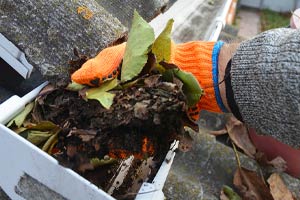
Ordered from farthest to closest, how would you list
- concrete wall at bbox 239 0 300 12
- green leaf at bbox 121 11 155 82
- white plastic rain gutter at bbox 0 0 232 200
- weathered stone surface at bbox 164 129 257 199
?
concrete wall at bbox 239 0 300 12
weathered stone surface at bbox 164 129 257 199
green leaf at bbox 121 11 155 82
white plastic rain gutter at bbox 0 0 232 200

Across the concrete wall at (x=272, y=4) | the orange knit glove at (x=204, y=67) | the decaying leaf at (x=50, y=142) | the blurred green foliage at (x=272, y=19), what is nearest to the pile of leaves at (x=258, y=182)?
the orange knit glove at (x=204, y=67)

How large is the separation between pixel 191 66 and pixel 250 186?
57 cm

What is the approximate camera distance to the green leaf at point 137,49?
0.88 m

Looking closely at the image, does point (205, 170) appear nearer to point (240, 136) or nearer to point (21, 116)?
point (240, 136)

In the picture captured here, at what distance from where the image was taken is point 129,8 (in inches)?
58.9


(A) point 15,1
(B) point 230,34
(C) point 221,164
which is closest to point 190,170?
(C) point 221,164

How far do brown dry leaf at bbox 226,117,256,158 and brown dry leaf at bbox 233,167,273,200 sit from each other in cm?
14

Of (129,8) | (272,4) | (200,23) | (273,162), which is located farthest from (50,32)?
(272,4)

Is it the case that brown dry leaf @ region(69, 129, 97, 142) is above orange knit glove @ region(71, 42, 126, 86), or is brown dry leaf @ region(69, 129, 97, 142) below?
below

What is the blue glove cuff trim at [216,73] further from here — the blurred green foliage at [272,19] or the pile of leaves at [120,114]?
the blurred green foliage at [272,19]

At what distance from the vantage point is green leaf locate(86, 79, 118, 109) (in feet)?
2.70

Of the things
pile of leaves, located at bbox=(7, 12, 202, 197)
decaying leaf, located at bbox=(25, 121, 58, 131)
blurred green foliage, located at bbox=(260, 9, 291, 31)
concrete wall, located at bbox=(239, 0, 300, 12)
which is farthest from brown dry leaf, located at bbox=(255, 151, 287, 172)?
concrete wall, located at bbox=(239, 0, 300, 12)

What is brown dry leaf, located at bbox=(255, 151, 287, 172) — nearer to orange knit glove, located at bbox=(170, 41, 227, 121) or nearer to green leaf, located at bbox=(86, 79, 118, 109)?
orange knit glove, located at bbox=(170, 41, 227, 121)

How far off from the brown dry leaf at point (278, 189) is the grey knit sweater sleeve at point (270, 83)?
19.7 inches
